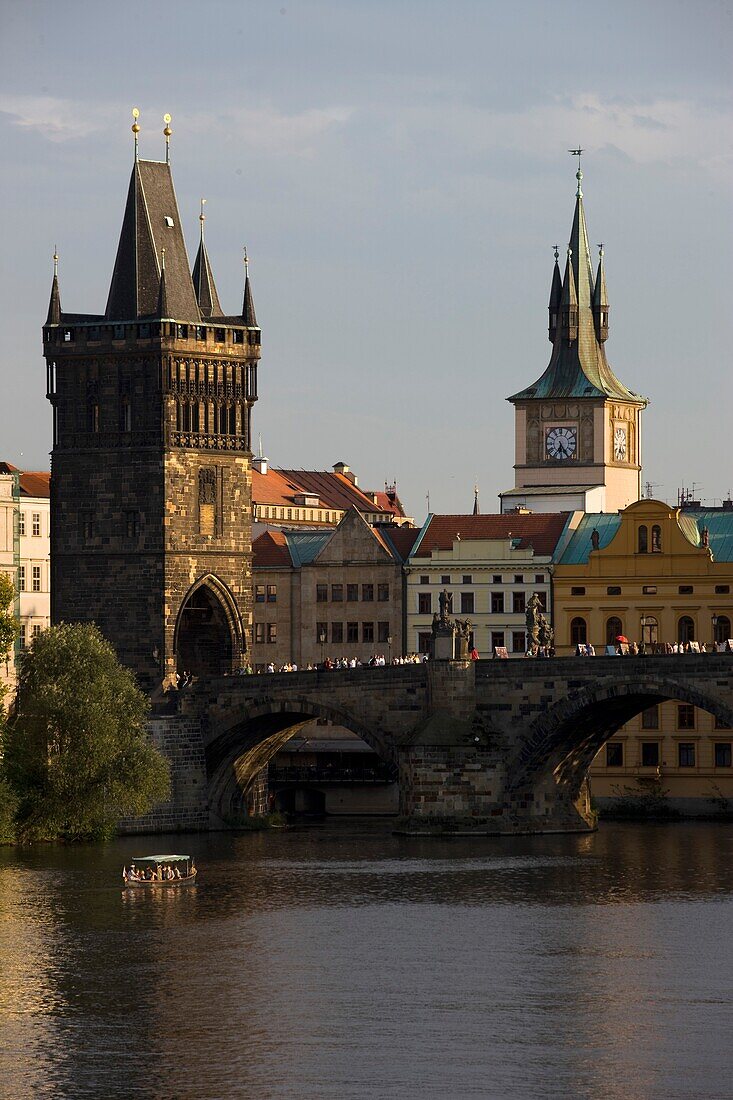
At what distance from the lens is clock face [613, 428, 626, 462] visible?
635 ft

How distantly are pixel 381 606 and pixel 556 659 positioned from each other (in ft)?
103

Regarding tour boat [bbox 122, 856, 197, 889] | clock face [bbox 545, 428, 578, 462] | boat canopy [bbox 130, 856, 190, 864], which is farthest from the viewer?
clock face [bbox 545, 428, 578, 462]

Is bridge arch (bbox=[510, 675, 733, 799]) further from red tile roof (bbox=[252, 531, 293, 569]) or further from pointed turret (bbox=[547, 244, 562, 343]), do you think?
pointed turret (bbox=[547, 244, 562, 343])

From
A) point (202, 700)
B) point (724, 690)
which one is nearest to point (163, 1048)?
point (724, 690)

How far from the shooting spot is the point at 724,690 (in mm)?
125062

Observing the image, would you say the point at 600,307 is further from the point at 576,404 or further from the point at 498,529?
the point at 498,529

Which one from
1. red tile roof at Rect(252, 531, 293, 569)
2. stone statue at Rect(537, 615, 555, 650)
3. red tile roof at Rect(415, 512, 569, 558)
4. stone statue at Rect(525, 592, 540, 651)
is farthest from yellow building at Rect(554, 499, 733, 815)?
red tile roof at Rect(252, 531, 293, 569)

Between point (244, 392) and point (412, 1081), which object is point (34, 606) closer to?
point (244, 392)

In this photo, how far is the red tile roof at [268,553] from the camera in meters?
163

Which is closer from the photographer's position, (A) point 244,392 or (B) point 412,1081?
(B) point 412,1081

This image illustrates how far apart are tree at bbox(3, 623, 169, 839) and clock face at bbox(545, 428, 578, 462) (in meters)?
68.2

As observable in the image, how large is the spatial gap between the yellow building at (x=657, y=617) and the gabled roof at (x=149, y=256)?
24.2 metres

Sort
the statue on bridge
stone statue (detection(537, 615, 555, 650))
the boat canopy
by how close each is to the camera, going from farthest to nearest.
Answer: stone statue (detection(537, 615, 555, 650)), the statue on bridge, the boat canopy

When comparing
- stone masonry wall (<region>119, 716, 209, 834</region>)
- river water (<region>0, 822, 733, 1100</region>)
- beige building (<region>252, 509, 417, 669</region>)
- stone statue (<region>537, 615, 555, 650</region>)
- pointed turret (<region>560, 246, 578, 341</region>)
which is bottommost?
river water (<region>0, 822, 733, 1100</region>)
